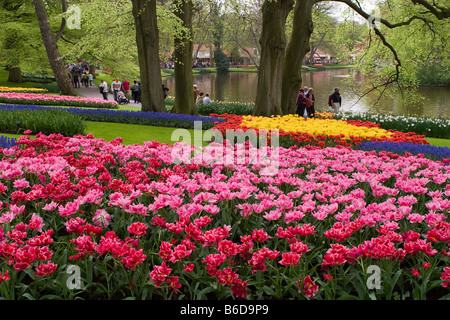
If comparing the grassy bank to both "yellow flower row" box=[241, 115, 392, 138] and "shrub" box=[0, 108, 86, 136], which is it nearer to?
"shrub" box=[0, 108, 86, 136]

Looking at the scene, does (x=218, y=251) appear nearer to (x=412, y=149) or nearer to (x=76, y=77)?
(x=412, y=149)

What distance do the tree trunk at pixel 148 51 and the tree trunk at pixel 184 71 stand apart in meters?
1.09

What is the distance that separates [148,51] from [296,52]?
18.2ft

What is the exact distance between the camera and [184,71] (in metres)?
15.0

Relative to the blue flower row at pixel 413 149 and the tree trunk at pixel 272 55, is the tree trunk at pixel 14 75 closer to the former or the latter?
the tree trunk at pixel 272 55

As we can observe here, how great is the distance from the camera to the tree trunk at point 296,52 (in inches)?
571

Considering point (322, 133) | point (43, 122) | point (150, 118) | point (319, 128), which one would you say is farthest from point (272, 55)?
point (43, 122)

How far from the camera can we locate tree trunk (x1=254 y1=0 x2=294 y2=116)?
13.0m

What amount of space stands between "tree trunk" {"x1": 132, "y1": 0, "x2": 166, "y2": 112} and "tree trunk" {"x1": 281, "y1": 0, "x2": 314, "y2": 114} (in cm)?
481

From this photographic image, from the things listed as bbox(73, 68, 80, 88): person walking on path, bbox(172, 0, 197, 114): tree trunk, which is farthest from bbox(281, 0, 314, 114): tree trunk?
bbox(73, 68, 80, 88): person walking on path

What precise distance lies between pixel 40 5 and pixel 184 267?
72.3ft

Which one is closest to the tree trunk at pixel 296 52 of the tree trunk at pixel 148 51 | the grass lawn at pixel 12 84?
the tree trunk at pixel 148 51

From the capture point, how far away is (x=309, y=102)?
54.6 feet
